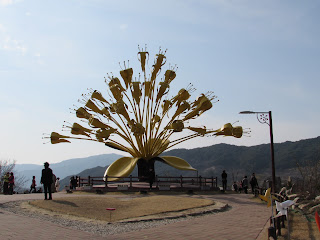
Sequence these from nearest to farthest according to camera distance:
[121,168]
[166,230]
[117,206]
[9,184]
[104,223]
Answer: [166,230]
[104,223]
[117,206]
[9,184]
[121,168]

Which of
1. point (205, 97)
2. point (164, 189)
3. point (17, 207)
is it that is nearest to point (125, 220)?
point (17, 207)

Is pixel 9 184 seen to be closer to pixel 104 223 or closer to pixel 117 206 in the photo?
pixel 117 206

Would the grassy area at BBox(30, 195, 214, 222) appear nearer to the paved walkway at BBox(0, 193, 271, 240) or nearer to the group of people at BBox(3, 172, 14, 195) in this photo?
the paved walkway at BBox(0, 193, 271, 240)

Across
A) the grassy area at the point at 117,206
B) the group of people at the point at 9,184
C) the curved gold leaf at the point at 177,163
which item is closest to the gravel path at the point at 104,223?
the grassy area at the point at 117,206

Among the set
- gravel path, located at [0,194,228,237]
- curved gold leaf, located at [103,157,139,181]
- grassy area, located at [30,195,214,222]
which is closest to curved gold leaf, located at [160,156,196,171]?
curved gold leaf, located at [103,157,139,181]

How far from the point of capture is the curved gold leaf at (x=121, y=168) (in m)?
26.8

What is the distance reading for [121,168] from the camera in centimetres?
2770

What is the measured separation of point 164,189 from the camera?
24.9 m

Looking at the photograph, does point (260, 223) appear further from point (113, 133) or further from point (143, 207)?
point (113, 133)

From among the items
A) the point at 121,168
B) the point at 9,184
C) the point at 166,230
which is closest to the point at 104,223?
the point at 166,230

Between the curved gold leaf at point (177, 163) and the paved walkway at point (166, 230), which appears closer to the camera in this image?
the paved walkway at point (166, 230)

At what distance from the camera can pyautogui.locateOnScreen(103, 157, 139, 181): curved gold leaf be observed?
26.8m

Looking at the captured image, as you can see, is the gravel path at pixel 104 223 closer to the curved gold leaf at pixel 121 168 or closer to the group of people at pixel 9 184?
the group of people at pixel 9 184

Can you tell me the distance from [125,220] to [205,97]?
61.7 feet
